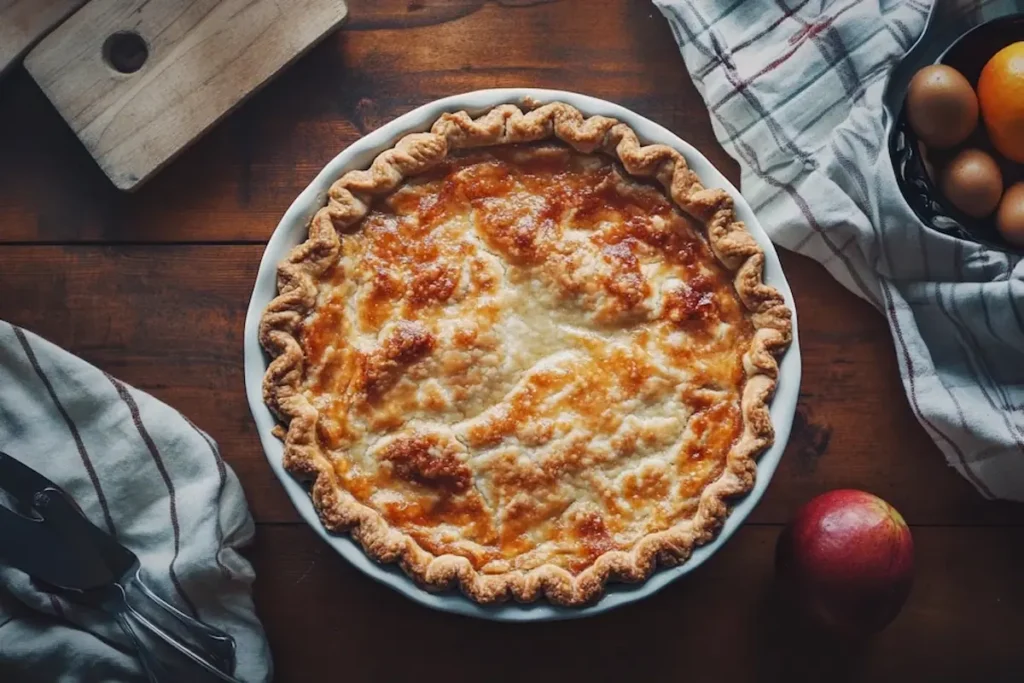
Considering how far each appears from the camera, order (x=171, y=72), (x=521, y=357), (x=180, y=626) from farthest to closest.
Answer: (x=171, y=72) → (x=180, y=626) → (x=521, y=357)

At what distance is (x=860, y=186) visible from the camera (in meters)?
2.50

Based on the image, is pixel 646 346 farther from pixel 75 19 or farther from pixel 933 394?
pixel 75 19

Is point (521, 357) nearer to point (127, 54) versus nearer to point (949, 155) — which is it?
point (949, 155)

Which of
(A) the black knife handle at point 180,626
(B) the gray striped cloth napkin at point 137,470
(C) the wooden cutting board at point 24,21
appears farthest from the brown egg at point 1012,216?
(C) the wooden cutting board at point 24,21

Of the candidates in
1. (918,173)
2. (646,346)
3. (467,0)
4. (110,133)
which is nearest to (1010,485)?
(918,173)

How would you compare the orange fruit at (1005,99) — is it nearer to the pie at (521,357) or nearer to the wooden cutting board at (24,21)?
the pie at (521,357)

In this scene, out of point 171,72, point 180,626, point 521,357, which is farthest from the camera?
point 171,72

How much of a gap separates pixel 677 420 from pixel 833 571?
0.48m

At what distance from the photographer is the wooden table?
8.46ft

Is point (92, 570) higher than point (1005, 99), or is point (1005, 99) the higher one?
point (1005, 99)

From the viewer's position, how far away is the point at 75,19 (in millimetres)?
2551

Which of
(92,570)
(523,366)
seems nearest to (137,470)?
(92,570)

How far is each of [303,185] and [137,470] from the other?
2.56 ft

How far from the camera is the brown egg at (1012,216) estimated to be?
93.4 inches
